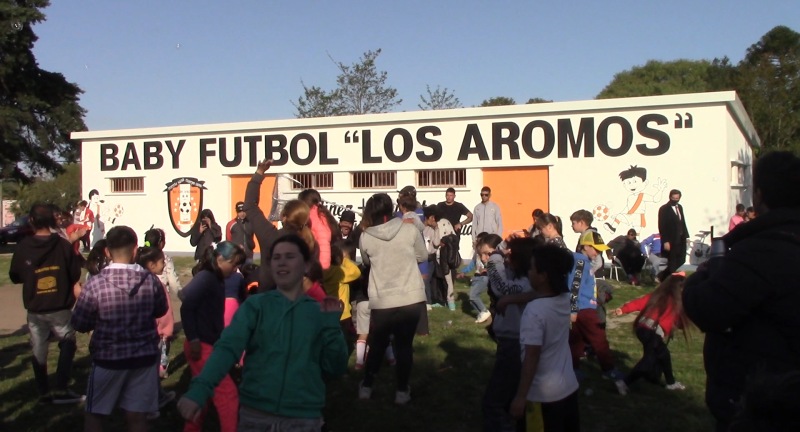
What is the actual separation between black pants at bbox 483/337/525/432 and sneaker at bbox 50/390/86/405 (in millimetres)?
3989

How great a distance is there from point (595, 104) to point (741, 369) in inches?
652

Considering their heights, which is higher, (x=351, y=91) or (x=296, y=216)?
(x=351, y=91)

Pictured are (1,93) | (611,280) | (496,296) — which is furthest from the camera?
(1,93)

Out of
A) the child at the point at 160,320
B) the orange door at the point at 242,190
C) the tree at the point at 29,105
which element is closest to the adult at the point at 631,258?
the child at the point at 160,320

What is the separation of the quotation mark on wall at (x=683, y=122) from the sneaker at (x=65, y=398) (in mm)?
14954

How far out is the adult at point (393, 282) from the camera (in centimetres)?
660

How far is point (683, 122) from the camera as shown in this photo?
17.9 meters

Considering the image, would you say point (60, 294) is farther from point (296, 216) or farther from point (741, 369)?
point (741, 369)

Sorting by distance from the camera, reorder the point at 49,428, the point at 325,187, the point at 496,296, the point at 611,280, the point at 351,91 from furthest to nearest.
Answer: the point at 351,91
the point at 325,187
the point at 611,280
the point at 49,428
the point at 496,296

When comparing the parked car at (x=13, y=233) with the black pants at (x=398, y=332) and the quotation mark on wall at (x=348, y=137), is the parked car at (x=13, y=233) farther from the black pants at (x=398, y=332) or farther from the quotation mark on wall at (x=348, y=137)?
the black pants at (x=398, y=332)

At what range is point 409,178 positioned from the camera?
2091 centimetres

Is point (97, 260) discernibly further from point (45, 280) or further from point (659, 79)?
point (659, 79)

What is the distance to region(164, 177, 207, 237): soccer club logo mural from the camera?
2361 centimetres

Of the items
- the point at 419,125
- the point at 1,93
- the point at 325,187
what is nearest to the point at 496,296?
the point at 419,125
